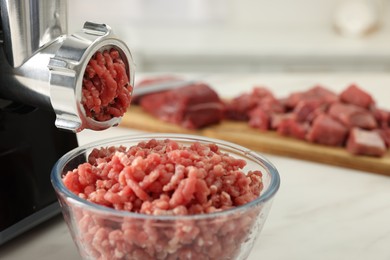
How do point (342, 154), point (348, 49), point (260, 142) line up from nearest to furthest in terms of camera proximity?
point (342, 154)
point (260, 142)
point (348, 49)

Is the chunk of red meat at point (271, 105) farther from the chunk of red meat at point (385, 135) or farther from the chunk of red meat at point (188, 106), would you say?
the chunk of red meat at point (385, 135)

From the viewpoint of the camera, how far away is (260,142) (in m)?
1.82

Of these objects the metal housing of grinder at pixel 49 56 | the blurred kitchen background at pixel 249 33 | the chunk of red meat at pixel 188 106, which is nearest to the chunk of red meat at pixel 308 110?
the chunk of red meat at pixel 188 106

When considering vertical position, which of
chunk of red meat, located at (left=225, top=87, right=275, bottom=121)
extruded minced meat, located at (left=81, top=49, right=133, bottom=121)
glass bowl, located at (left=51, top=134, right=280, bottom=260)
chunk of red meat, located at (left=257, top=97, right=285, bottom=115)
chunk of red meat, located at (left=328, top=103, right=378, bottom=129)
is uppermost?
extruded minced meat, located at (left=81, top=49, right=133, bottom=121)

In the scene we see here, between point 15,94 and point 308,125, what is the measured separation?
1.01 m

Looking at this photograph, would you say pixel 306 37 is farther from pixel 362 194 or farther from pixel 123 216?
pixel 123 216

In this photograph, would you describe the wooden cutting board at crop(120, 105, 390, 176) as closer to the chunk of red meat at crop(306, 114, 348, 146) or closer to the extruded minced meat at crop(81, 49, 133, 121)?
the chunk of red meat at crop(306, 114, 348, 146)

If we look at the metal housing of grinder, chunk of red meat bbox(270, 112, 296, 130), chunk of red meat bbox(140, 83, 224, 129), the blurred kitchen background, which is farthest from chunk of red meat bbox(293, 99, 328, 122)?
the blurred kitchen background

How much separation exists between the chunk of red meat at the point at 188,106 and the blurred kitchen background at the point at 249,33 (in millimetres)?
1513

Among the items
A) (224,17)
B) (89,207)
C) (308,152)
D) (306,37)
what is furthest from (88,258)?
(224,17)

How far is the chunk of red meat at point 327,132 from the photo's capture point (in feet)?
5.90

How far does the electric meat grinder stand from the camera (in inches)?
40.0

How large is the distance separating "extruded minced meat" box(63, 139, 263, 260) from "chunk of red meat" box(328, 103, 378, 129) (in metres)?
0.91

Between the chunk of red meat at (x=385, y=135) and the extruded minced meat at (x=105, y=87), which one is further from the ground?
the extruded minced meat at (x=105, y=87)
